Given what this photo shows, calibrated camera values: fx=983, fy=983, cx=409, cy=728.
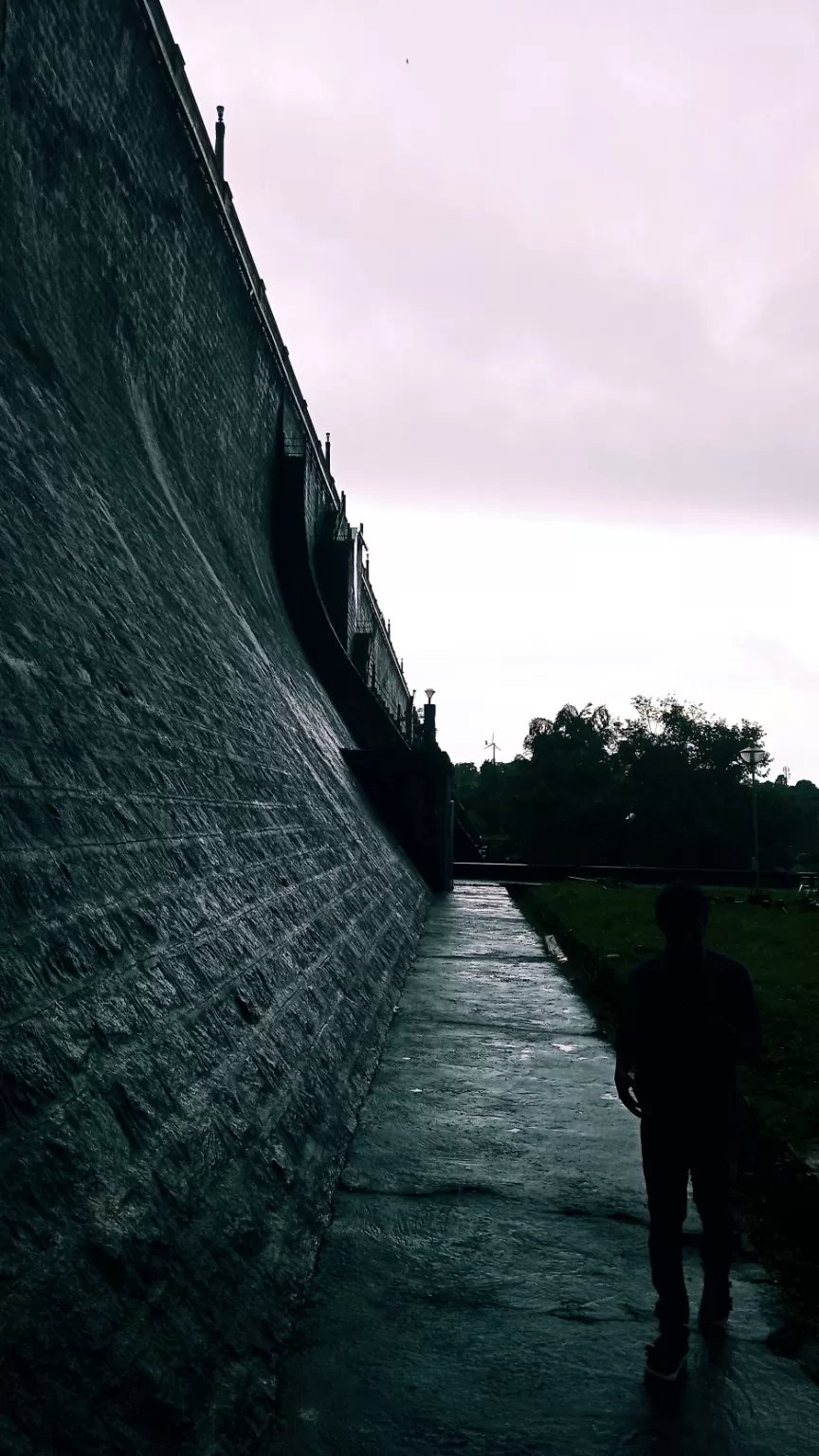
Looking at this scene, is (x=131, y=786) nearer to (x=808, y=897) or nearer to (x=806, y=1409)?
(x=806, y=1409)

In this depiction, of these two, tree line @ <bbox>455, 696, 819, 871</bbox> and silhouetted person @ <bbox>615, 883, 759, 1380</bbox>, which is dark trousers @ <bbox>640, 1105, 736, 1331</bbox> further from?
tree line @ <bbox>455, 696, 819, 871</bbox>

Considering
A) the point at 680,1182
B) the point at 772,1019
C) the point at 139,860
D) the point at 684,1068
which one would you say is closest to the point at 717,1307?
the point at 680,1182

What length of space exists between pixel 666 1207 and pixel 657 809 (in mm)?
43474

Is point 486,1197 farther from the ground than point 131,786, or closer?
closer

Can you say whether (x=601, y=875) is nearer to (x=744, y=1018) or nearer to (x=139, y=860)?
(x=139, y=860)

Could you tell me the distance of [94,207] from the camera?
7.86m

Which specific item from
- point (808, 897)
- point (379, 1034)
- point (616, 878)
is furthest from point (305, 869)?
point (616, 878)

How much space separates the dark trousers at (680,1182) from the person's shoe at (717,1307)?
0.36 ft

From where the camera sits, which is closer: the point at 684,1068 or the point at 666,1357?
the point at 666,1357

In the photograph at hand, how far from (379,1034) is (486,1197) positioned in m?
2.47

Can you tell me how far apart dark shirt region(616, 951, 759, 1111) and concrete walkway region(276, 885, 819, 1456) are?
0.78 m

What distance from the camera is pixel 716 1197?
304cm

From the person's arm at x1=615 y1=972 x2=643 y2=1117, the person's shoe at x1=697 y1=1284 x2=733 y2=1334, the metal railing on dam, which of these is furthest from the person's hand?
the metal railing on dam

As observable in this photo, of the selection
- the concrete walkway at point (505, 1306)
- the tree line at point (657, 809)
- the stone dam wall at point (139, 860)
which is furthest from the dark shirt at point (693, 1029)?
the tree line at point (657, 809)
